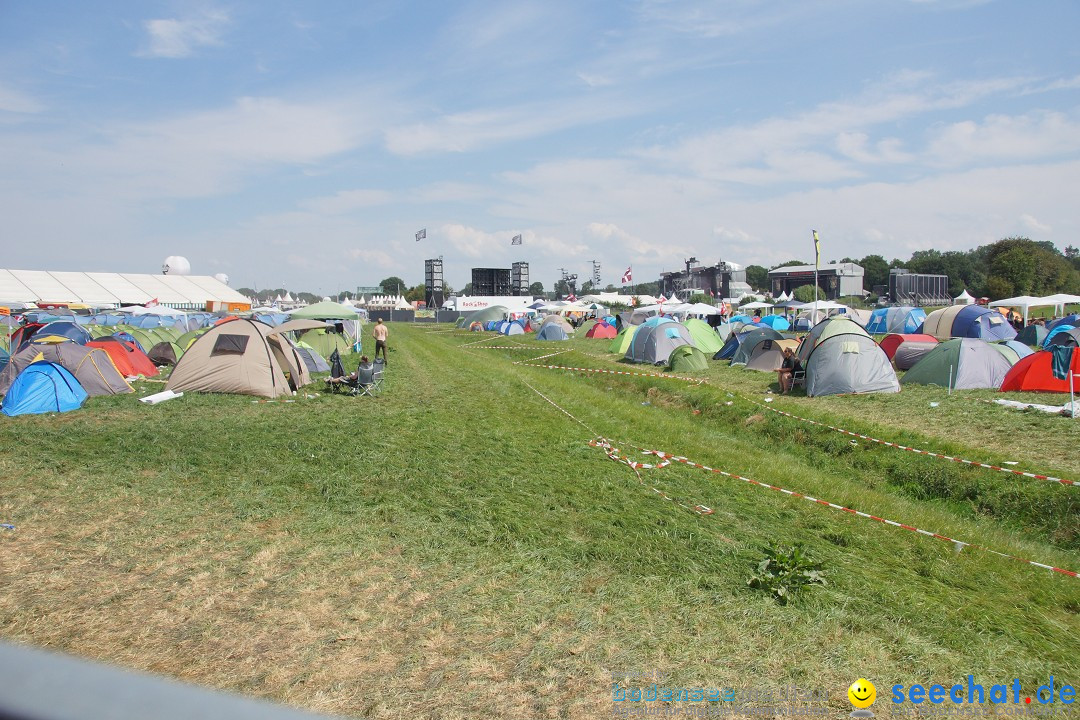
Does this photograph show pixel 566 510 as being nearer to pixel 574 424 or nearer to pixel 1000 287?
pixel 574 424

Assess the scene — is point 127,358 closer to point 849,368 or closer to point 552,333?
point 849,368

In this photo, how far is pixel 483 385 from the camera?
17.9 meters

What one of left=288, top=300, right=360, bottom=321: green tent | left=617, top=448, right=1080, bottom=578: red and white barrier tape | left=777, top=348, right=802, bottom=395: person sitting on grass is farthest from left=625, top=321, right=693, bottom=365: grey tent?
left=617, top=448, right=1080, bottom=578: red and white barrier tape

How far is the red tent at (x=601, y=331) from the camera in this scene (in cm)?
3872

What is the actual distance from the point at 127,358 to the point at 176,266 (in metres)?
78.0

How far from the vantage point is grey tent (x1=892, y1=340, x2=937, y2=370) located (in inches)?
786

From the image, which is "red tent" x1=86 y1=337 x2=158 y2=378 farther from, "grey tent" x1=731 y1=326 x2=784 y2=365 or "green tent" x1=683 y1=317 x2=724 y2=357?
"green tent" x1=683 y1=317 x2=724 y2=357

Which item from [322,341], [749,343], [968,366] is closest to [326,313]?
[322,341]

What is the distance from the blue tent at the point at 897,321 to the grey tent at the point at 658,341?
14.3 metres

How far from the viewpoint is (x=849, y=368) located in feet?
53.0

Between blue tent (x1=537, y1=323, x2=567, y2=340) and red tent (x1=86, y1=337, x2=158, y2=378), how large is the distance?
23.0 m

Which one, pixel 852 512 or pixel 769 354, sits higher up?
pixel 769 354

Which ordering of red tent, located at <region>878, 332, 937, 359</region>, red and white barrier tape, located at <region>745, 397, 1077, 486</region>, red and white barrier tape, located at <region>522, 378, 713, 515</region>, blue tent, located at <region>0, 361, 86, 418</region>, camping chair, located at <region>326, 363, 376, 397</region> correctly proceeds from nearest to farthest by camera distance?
red and white barrier tape, located at <region>522, 378, 713, 515</region> → red and white barrier tape, located at <region>745, 397, 1077, 486</region> → blue tent, located at <region>0, 361, 86, 418</region> → camping chair, located at <region>326, 363, 376, 397</region> → red tent, located at <region>878, 332, 937, 359</region>

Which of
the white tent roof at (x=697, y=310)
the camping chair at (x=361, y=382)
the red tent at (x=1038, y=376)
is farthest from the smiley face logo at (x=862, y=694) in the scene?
the white tent roof at (x=697, y=310)
